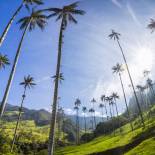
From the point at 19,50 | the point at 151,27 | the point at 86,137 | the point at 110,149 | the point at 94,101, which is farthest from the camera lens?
the point at 94,101

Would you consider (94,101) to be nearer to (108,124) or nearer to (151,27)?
(108,124)

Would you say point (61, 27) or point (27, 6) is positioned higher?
point (27, 6)

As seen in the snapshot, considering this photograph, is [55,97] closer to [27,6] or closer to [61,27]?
[61,27]

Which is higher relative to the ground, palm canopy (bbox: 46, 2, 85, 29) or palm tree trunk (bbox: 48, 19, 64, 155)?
palm canopy (bbox: 46, 2, 85, 29)

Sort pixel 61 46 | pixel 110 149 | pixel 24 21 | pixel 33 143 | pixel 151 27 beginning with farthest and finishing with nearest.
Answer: pixel 33 143 → pixel 110 149 → pixel 151 27 → pixel 24 21 → pixel 61 46

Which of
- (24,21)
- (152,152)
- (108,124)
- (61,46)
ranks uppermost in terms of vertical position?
(108,124)

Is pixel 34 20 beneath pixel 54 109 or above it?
above

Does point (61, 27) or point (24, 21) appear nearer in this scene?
point (61, 27)

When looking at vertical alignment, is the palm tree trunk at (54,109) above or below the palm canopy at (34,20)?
below

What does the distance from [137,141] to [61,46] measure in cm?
4537

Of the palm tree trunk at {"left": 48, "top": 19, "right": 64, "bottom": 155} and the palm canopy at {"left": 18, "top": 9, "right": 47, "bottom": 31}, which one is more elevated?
the palm canopy at {"left": 18, "top": 9, "right": 47, "bottom": 31}

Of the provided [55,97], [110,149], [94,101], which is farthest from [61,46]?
[94,101]

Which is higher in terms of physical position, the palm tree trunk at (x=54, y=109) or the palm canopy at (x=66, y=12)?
the palm canopy at (x=66, y=12)

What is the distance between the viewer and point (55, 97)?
26.5 metres
